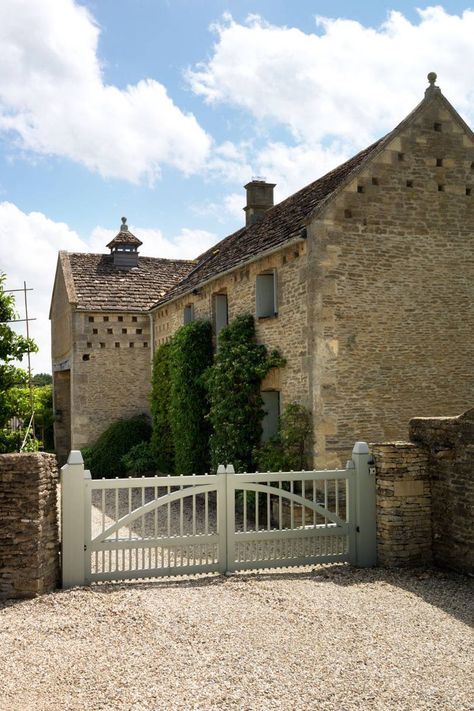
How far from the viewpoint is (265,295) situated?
16.3 m

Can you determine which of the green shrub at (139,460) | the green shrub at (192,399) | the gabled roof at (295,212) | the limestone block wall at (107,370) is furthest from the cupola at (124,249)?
the green shrub at (192,399)

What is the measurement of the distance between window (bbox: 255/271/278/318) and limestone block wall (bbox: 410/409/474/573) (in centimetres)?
671

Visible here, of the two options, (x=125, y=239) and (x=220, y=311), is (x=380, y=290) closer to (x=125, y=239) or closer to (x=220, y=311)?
(x=220, y=311)

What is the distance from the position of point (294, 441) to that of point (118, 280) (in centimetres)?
1489

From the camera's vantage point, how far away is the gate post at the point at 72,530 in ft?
29.3

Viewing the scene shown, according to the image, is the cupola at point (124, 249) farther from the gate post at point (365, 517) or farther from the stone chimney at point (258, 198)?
the gate post at point (365, 517)

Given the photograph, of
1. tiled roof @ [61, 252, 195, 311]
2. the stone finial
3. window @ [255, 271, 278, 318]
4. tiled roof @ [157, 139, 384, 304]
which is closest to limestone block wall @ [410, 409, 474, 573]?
tiled roof @ [157, 139, 384, 304]

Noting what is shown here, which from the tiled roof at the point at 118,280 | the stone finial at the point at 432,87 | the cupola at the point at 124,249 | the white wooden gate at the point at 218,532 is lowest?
the white wooden gate at the point at 218,532

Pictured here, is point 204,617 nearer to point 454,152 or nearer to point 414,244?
point 414,244

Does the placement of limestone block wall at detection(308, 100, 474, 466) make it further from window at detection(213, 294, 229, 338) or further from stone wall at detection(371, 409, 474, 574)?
window at detection(213, 294, 229, 338)

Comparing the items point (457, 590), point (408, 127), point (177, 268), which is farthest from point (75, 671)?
point (177, 268)

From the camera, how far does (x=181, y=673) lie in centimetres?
611

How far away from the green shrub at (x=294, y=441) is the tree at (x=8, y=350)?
576 centimetres

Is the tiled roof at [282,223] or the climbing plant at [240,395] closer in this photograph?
the tiled roof at [282,223]
